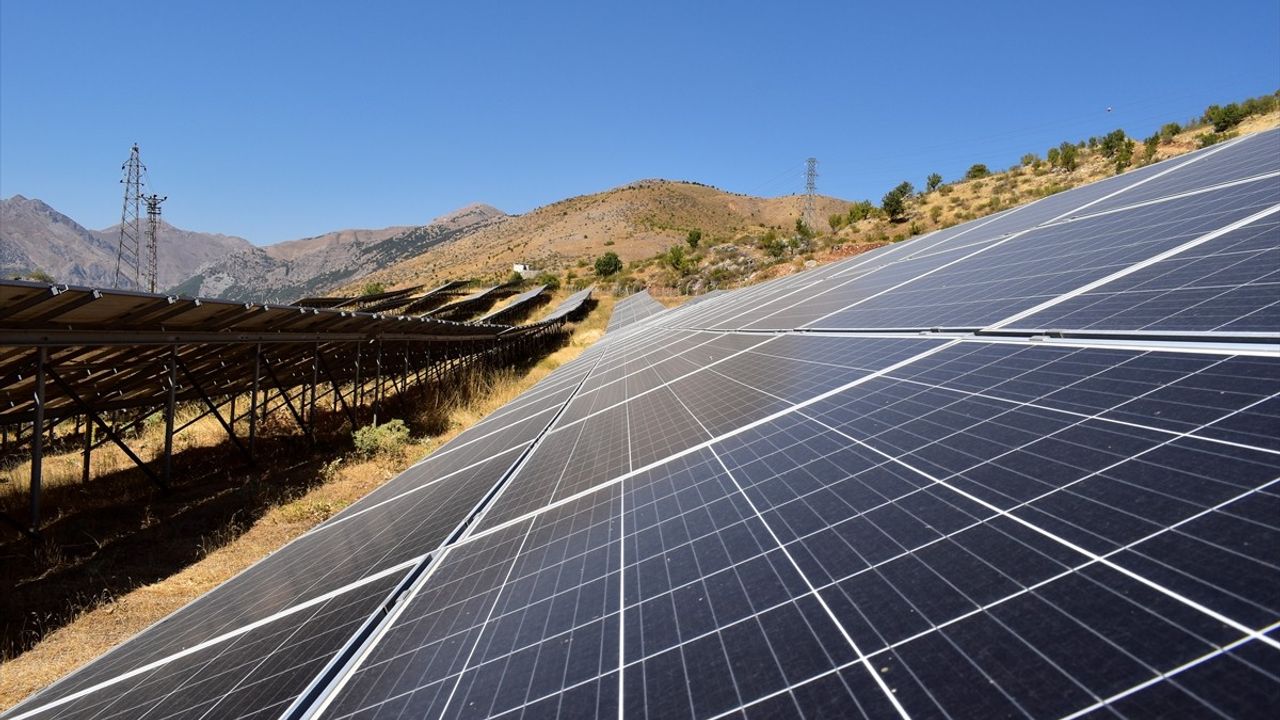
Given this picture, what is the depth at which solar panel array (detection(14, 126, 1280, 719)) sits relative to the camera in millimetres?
1550

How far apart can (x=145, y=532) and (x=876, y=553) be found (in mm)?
15793

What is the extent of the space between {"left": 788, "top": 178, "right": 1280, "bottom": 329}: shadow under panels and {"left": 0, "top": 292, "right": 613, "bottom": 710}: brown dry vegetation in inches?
466

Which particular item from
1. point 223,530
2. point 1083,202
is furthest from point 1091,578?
point 223,530

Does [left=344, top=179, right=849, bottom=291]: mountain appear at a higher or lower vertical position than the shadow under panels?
higher

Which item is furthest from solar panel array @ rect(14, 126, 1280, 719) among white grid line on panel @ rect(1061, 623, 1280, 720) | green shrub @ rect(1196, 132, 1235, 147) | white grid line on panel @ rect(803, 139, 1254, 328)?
green shrub @ rect(1196, 132, 1235, 147)

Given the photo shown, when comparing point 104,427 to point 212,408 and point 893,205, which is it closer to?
point 212,408

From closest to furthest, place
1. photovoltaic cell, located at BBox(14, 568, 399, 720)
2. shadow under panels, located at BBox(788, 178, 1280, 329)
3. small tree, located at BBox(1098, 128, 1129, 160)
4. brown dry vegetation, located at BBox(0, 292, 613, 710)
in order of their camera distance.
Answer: photovoltaic cell, located at BBox(14, 568, 399, 720) → shadow under panels, located at BBox(788, 178, 1280, 329) → brown dry vegetation, located at BBox(0, 292, 613, 710) → small tree, located at BBox(1098, 128, 1129, 160)

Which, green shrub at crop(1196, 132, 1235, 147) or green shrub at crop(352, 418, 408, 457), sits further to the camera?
green shrub at crop(1196, 132, 1235, 147)

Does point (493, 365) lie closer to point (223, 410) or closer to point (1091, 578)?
point (223, 410)

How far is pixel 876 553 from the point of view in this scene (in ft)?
7.61

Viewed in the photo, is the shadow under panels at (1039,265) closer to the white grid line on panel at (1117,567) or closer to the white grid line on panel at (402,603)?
the white grid line on panel at (1117,567)

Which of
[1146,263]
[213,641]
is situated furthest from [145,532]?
[1146,263]

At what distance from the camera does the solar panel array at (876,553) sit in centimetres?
155

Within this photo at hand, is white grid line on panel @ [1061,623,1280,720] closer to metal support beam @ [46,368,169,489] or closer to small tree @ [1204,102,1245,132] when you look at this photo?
metal support beam @ [46,368,169,489]
